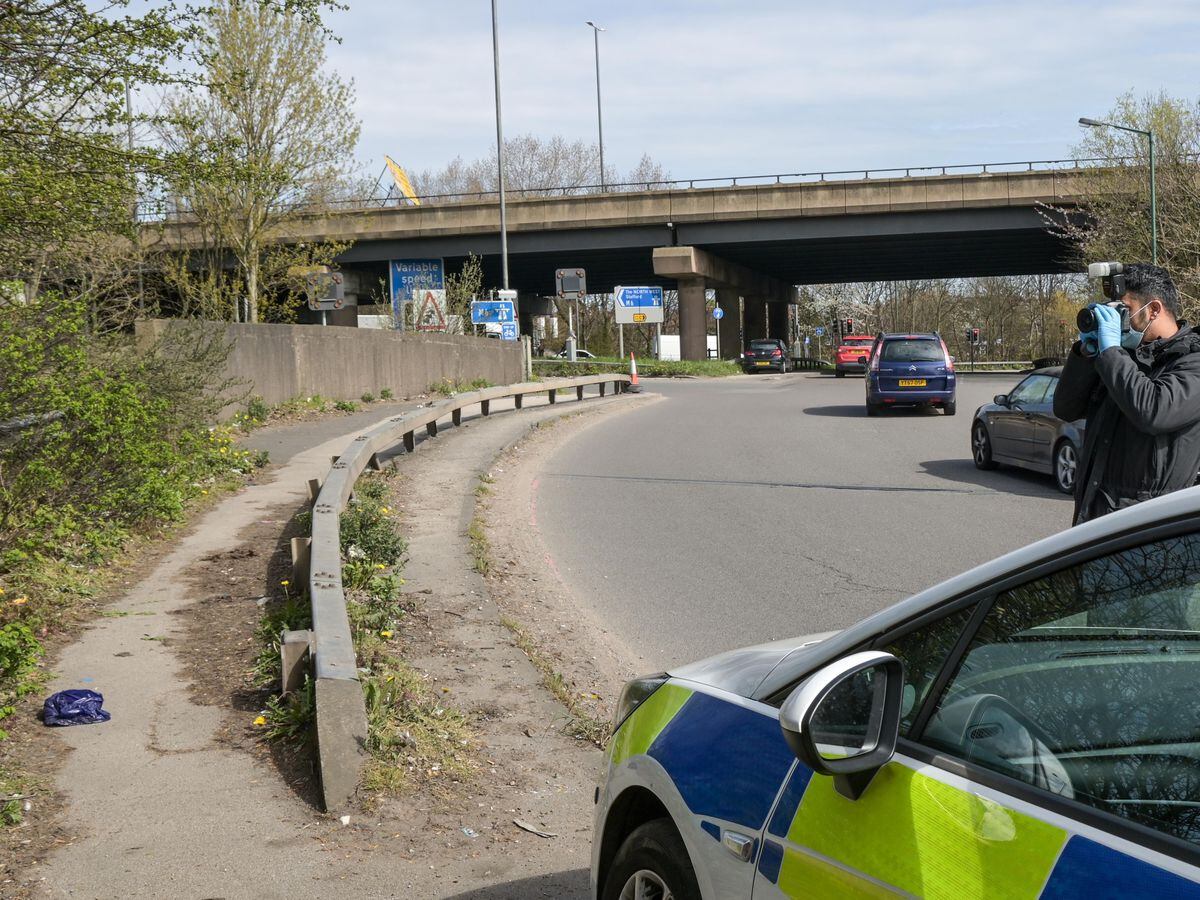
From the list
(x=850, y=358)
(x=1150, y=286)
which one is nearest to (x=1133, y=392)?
(x=1150, y=286)

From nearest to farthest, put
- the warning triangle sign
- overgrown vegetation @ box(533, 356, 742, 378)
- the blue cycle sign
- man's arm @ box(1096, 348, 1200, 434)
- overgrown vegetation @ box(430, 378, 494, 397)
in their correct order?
man's arm @ box(1096, 348, 1200, 434)
overgrown vegetation @ box(430, 378, 494, 397)
the warning triangle sign
overgrown vegetation @ box(533, 356, 742, 378)
the blue cycle sign

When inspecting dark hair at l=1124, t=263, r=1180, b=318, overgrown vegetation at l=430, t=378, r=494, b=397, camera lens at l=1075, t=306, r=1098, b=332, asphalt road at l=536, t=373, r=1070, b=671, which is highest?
dark hair at l=1124, t=263, r=1180, b=318

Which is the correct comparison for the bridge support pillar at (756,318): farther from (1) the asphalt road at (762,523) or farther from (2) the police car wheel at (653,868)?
(2) the police car wheel at (653,868)

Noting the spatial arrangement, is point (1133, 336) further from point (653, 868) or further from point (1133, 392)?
point (653, 868)

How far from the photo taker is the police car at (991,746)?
184cm

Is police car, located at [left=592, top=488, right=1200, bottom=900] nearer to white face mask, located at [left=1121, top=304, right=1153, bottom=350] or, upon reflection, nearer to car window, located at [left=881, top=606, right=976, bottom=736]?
car window, located at [left=881, top=606, right=976, bottom=736]

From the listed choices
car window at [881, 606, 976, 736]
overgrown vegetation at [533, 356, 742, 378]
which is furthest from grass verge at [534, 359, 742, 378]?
car window at [881, 606, 976, 736]

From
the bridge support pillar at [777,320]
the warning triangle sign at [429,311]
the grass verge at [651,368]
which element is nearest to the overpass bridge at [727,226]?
the grass verge at [651,368]

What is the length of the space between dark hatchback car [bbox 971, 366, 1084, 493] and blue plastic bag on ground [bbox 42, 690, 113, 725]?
1048cm

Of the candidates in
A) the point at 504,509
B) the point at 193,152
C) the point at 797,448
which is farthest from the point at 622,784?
the point at 797,448

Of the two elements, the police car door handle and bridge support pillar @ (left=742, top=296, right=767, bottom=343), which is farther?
bridge support pillar @ (left=742, top=296, right=767, bottom=343)

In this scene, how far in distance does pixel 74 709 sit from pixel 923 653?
15.0ft

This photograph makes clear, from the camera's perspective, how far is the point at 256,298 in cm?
3353

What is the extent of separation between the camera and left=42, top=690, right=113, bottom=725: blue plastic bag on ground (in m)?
5.69
